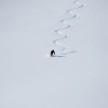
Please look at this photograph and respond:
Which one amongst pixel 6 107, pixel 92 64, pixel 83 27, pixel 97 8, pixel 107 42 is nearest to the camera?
pixel 6 107

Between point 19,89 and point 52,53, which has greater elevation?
point 52,53

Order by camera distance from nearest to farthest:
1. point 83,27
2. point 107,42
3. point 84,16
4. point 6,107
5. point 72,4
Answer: point 6,107 < point 107,42 < point 83,27 < point 84,16 < point 72,4

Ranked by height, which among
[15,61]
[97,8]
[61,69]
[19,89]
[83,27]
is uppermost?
[97,8]

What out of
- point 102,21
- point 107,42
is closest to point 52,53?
point 107,42

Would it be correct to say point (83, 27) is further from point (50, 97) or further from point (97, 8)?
point (50, 97)

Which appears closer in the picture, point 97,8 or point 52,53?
point 52,53

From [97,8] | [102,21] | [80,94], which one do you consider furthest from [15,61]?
[97,8]

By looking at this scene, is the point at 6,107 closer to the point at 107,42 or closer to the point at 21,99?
the point at 21,99
